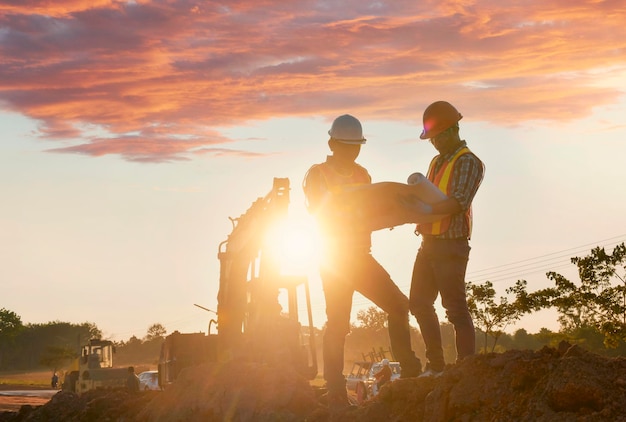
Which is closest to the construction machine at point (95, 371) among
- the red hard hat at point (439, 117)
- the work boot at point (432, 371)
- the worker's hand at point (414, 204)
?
the work boot at point (432, 371)

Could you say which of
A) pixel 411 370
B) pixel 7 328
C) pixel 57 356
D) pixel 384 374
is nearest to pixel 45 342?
pixel 7 328

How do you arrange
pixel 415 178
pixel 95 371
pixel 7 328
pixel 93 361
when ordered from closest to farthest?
pixel 415 178
pixel 95 371
pixel 93 361
pixel 7 328

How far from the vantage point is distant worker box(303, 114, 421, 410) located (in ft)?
26.4

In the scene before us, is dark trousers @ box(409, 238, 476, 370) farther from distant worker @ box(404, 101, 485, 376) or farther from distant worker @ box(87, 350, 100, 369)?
distant worker @ box(87, 350, 100, 369)

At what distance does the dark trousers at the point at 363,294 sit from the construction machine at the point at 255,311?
29.9 ft

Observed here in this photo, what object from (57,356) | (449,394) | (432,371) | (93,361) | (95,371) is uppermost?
(57,356)

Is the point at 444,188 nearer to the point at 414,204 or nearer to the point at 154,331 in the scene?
the point at 414,204

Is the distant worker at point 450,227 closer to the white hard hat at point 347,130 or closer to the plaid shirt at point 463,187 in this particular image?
the plaid shirt at point 463,187

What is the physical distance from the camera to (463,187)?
7.78m

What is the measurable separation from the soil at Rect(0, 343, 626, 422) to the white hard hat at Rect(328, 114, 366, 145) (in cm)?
202

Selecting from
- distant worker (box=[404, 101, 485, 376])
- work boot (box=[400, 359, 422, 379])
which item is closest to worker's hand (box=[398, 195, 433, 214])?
distant worker (box=[404, 101, 485, 376])

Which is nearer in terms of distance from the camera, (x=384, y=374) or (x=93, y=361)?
(x=384, y=374)

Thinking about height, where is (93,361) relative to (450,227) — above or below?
above

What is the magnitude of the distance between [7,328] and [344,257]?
449 ft
